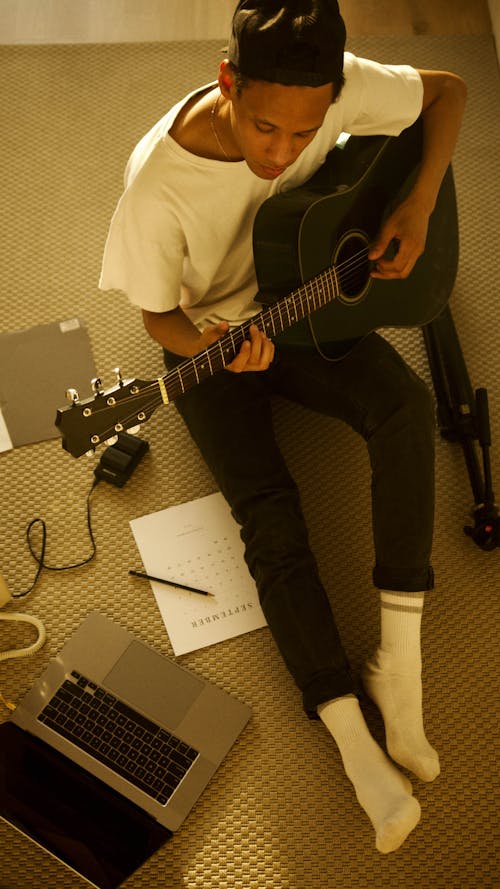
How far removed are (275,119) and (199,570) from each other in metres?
0.80

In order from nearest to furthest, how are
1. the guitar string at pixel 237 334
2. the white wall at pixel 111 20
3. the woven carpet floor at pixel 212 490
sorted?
the guitar string at pixel 237 334 → the woven carpet floor at pixel 212 490 → the white wall at pixel 111 20

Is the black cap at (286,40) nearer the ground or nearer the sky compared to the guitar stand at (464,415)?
nearer the sky

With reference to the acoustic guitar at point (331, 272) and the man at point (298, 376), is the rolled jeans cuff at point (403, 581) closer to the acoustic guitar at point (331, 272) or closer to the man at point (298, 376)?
the man at point (298, 376)

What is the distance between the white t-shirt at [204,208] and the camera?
1112 millimetres

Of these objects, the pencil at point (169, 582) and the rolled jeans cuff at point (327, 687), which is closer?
the rolled jeans cuff at point (327, 687)

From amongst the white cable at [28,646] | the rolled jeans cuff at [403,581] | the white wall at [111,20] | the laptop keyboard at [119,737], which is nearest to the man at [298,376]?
the rolled jeans cuff at [403,581]

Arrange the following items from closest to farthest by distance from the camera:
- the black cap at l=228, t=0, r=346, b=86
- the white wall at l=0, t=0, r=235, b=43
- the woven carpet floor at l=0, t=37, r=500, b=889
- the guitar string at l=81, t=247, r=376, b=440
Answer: the black cap at l=228, t=0, r=346, b=86 → the guitar string at l=81, t=247, r=376, b=440 → the woven carpet floor at l=0, t=37, r=500, b=889 → the white wall at l=0, t=0, r=235, b=43

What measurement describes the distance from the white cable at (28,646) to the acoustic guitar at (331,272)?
428 millimetres

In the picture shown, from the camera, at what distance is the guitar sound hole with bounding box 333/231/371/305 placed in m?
1.29

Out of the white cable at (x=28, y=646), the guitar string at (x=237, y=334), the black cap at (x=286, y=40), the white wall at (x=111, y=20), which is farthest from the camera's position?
the white wall at (x=111, y=20)

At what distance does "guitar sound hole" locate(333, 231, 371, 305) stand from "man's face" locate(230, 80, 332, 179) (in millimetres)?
270

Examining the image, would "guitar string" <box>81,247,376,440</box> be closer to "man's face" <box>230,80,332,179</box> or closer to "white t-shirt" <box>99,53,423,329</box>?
"white t-shirt" <box>99,53,423,329</box>

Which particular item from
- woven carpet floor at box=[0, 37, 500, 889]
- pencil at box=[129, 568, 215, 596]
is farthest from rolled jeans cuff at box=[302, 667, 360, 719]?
pencil at box=[129, 568, 215, 596]

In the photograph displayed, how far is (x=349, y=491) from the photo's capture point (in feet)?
5.06
